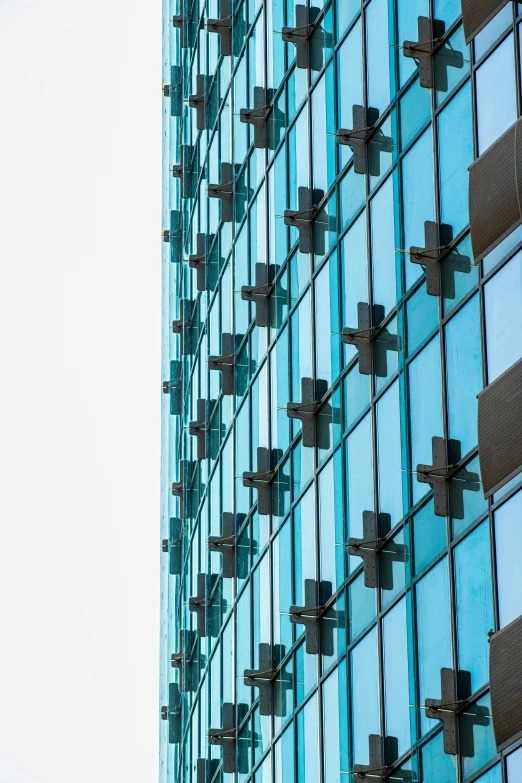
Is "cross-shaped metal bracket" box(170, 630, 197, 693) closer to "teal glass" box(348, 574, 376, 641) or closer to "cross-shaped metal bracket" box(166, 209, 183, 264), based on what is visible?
"cross-shaped metal bracket" box(166, 209, 183, 264)

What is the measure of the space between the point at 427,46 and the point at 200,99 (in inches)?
986

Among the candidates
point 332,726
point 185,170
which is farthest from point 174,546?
point 332,726

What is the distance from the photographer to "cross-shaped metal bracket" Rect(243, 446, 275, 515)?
40.6m

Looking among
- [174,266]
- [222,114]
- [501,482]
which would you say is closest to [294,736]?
[501,482]

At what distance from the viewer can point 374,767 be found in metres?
29.2

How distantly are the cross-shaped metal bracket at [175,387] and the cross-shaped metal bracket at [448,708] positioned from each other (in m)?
34.3

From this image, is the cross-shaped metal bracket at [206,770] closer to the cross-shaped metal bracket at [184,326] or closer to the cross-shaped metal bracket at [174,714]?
the cross-shaped metal bracket at [174,714]

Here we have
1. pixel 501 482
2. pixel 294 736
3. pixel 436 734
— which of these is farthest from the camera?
pixel 294 736

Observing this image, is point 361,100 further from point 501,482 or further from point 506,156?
point 501,482

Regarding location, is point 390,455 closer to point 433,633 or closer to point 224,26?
point 433,633

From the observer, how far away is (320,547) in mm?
35406

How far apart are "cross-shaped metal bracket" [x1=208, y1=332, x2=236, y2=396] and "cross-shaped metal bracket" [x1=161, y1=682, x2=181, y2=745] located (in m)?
16.6

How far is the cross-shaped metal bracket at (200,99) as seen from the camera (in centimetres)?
5344

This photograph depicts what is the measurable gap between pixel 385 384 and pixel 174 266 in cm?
3122
